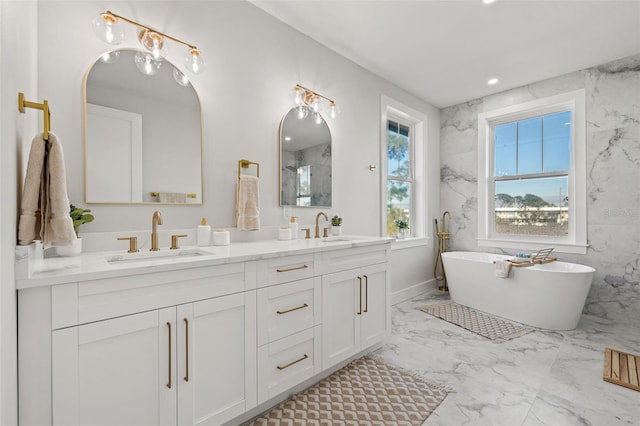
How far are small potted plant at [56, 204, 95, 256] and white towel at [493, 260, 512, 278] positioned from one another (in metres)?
3.51

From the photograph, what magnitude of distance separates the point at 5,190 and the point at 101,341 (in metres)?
0.64

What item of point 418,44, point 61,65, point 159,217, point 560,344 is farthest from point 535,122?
point 61,65

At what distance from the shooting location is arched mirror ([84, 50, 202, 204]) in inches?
62.7

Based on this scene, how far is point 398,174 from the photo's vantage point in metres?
3.96

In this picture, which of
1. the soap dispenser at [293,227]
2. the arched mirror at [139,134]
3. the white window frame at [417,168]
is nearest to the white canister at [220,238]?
the arched mirror at [139,134]

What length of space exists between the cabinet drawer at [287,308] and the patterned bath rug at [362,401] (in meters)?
0.45

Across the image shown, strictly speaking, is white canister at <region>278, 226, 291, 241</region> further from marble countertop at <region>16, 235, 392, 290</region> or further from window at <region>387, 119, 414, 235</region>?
window at <region>387, 119, 414, 235</region>

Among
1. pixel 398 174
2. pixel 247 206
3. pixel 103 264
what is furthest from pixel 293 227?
pixel 398 174

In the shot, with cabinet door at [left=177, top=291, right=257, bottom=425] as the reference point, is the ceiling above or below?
above

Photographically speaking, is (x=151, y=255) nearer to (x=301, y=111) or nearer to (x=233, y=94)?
(x=233, y=94)

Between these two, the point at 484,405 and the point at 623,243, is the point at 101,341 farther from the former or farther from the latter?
the point at 623,243

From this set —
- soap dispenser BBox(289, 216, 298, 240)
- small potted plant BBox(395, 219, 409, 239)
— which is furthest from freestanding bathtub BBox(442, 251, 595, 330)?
soap dispenser BBox(289, 216, 298, 240)

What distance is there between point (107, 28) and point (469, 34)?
9.25ft

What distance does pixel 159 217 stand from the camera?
63.6 inches
